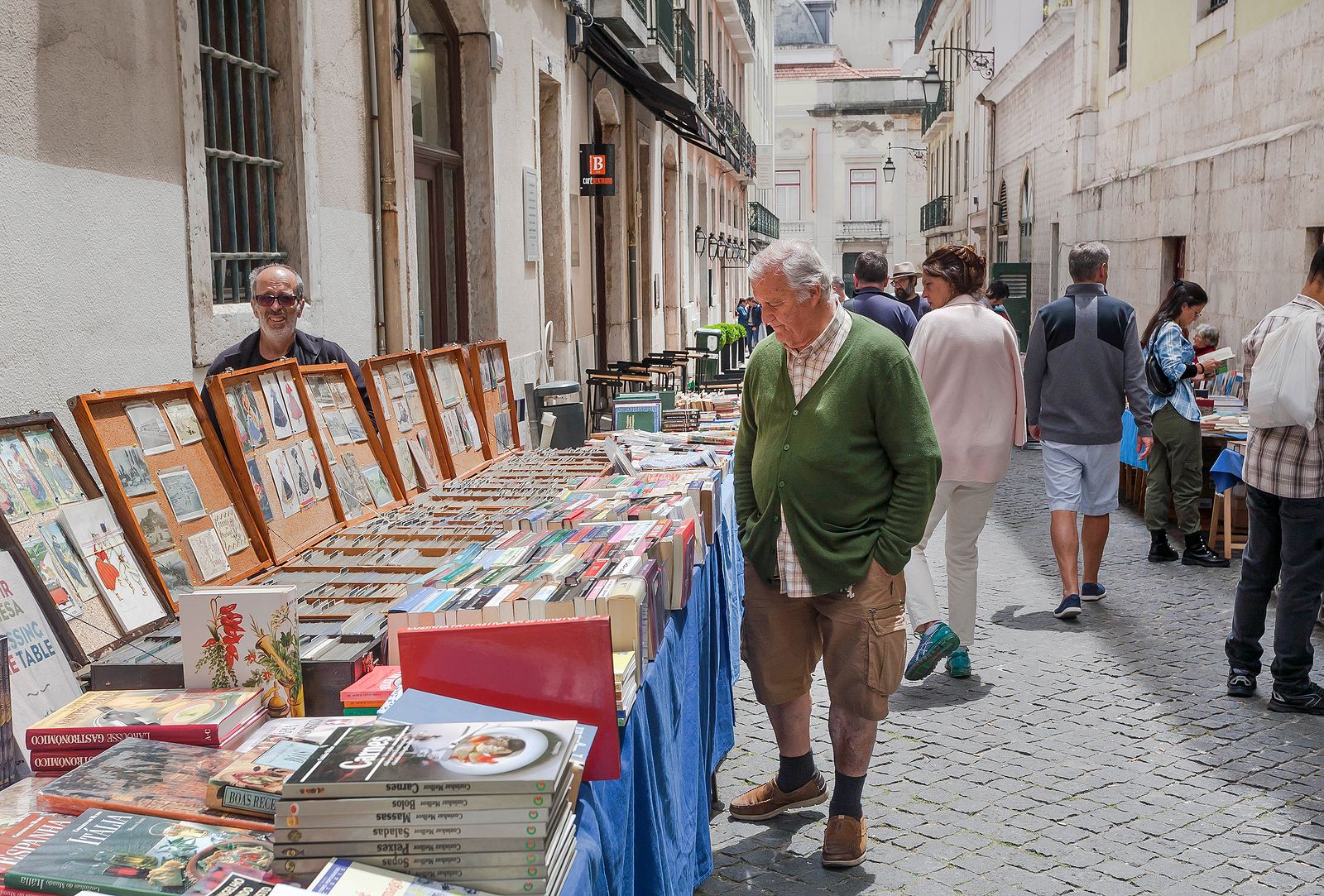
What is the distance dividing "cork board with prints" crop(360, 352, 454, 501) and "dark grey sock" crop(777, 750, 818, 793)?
1.72 m

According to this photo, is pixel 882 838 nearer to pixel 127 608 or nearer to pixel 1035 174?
pixel 127 608

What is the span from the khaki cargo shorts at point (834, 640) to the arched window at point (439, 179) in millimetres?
4658

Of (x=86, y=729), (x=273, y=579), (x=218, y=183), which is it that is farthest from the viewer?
(x=218, y=183)

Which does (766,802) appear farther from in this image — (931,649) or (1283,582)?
(1283,582)

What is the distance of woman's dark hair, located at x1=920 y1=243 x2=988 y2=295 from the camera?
5711 mm

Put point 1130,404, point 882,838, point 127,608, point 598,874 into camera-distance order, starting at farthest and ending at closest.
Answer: point 1130,404, point 882,838, point 127,608, point 598,874

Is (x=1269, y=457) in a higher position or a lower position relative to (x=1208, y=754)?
higher

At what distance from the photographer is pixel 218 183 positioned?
5.08 m

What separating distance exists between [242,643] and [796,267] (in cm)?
193

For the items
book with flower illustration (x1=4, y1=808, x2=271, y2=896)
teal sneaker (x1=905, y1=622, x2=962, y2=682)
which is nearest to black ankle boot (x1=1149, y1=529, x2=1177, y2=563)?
teal sneaker (x1=905, y1=622, x2=962, y2=682)

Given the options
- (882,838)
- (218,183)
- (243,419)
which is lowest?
(882,838)

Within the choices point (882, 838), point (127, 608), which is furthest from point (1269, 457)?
point (127, 608)

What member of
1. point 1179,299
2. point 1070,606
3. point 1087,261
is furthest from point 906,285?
point 1070,606

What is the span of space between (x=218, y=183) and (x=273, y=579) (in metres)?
2.40
